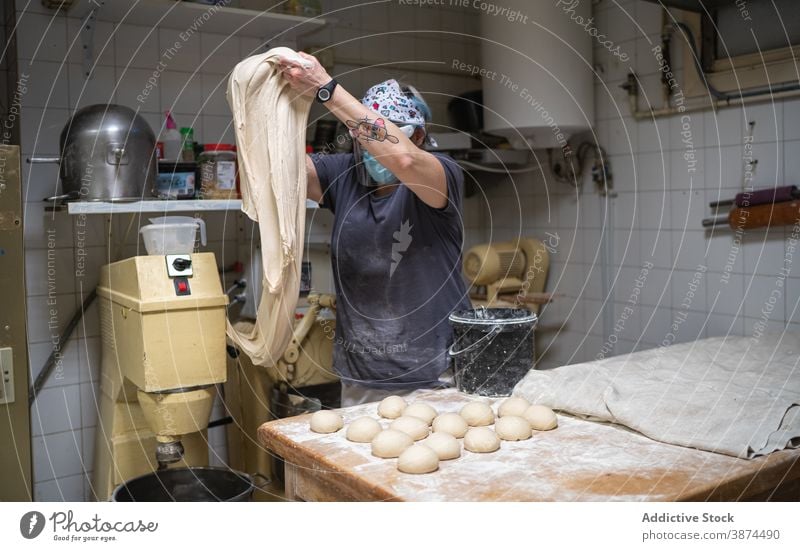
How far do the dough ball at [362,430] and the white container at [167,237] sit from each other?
738 mm

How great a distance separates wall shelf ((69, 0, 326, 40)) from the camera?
7.47ft

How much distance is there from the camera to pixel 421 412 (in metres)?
1.60

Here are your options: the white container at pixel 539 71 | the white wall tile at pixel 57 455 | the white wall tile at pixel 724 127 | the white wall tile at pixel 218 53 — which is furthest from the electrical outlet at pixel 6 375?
the white wall tile at pixel 724 127

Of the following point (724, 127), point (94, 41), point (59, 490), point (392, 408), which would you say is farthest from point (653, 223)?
point (59, 490)

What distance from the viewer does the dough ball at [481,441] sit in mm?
1389

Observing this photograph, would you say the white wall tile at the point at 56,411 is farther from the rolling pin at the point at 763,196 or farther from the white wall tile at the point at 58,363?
the rolling pin at the point at 763,196

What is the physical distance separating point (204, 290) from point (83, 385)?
36.7 inches

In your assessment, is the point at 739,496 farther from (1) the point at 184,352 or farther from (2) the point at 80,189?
(2) the point at 80,189

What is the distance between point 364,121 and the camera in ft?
5.56

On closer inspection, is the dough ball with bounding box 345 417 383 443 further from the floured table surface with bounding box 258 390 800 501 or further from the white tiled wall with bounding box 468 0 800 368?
the white tiled wall with bounding box 468 0 800 368

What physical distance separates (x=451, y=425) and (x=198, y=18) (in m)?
1.61

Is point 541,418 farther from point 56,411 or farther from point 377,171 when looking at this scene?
point 56,411
